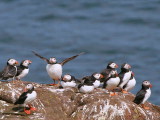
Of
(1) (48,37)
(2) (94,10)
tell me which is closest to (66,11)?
(2) (94,10)

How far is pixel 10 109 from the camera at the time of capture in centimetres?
1334

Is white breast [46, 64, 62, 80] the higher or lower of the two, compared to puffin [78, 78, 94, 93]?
higher

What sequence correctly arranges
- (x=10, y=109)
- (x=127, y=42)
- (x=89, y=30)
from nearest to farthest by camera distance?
(x=10, y=109), (x=127, y=42), (x=89, y=30)

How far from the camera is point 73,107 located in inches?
550

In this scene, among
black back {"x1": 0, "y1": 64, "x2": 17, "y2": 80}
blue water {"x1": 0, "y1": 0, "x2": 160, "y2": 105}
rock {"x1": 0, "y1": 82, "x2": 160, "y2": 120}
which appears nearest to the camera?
rock {"x1": 0, "y1": 82, "x2": 160, "y2": 120}

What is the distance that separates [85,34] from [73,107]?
22.9 m

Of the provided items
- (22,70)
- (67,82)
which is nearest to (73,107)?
(67,82)

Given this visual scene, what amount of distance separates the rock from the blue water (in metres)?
12.9

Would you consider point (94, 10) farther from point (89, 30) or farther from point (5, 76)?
point (5, 76)

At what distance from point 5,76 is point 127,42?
20.3m

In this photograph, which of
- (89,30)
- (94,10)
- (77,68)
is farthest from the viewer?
(94,10)

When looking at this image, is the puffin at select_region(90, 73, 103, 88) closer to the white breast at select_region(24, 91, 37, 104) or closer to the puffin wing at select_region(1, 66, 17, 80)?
the puffin wing at select_region(1, 66, 17, 80)

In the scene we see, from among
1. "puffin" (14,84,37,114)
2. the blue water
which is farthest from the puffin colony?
the blue water

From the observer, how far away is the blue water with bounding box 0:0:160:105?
101 ft
